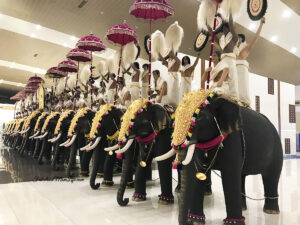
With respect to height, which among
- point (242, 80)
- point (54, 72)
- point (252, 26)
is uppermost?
point (252, 26)

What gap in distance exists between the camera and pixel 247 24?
595 centimetres

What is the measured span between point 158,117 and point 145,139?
0.31 meters

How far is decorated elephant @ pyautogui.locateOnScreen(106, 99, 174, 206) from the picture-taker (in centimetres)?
303

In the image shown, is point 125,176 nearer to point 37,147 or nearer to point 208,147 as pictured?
point 208,147

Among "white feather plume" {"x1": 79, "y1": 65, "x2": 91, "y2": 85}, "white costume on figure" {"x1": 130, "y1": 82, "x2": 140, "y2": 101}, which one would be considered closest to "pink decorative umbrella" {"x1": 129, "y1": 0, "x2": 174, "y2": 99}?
"white costume on figure" {"x1": 130, "y1": 82, "x2": 140, "y2": 101}

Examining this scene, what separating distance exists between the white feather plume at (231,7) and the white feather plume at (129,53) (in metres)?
2.07

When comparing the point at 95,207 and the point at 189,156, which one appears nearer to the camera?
the point at 189,156

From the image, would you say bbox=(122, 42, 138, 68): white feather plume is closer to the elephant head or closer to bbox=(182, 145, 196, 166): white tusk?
the elephant head

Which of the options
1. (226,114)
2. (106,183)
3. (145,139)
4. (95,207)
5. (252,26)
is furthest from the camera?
(252,26)

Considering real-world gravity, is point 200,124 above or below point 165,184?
above

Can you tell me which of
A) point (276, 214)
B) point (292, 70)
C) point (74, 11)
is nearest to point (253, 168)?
point (276, 214)

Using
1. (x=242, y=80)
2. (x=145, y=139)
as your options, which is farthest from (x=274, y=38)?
(x=145, y=139)

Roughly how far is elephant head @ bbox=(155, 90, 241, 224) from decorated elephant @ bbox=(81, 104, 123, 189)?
1713mm

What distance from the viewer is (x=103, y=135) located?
3852 millimetres
